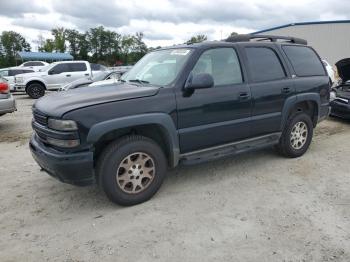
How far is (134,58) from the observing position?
65.1 metres

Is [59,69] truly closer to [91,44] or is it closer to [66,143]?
[66,143]

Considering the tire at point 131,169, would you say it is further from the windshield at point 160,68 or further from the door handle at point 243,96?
the door handle at point 243,96

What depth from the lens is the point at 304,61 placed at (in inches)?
234

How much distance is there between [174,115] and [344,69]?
23.4ft

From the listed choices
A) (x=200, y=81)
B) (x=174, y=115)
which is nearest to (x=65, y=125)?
(x=174, y=115)

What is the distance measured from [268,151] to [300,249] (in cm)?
314

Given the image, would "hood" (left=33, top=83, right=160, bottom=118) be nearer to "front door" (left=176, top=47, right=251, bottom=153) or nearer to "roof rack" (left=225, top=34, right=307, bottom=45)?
"front door" (left=176, top=47, right=251, bottom=153)

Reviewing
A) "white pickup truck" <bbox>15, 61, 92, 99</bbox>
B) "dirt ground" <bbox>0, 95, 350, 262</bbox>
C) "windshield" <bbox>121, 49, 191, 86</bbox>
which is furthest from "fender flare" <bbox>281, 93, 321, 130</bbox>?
"white pickup truck" <bbox>15, 61, 92, 99</bbox>

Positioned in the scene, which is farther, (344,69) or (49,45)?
(49,45)

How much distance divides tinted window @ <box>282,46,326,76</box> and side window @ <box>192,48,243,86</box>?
3.93ft

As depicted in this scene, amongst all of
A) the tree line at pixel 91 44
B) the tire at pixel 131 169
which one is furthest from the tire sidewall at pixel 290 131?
the tree line at pixel 91 44

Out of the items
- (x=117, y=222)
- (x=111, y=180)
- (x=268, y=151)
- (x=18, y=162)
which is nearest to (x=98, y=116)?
(x=111, y=180)

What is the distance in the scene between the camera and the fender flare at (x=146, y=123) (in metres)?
3.79

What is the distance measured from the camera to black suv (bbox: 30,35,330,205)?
3846 millimetres
